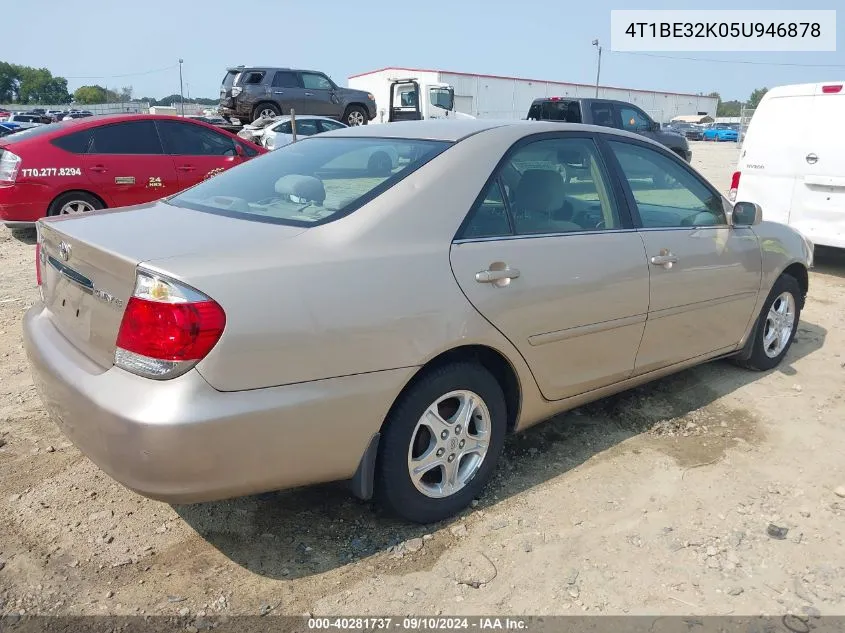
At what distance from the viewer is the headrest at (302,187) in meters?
2.86

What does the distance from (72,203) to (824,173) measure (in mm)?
8171

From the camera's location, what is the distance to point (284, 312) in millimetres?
2229

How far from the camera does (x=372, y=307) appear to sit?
2.40m

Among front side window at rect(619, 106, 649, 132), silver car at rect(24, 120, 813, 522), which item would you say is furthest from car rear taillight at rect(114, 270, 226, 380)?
front side window at rect(619, 106, 649, 132)

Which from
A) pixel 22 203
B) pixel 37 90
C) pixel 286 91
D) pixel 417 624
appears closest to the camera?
pixel 417 624

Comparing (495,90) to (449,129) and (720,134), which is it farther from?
(449,129)

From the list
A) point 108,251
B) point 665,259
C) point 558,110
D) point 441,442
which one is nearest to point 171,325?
point 108,251

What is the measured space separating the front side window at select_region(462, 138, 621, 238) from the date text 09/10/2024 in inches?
55.2

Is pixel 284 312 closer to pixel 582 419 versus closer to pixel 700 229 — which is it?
pixel 582 419

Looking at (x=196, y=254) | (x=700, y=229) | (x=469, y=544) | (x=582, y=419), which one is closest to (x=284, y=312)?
(x=196, y=254)

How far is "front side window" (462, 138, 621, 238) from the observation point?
292 centimetres

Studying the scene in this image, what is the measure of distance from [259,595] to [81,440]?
0.81m

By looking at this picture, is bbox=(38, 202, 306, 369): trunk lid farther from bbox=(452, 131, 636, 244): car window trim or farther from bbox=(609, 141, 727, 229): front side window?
bbox=(609, 141, 727, 229): front side window

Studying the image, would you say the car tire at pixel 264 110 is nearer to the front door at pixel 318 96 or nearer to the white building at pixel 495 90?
the front door at pixel 318 96
